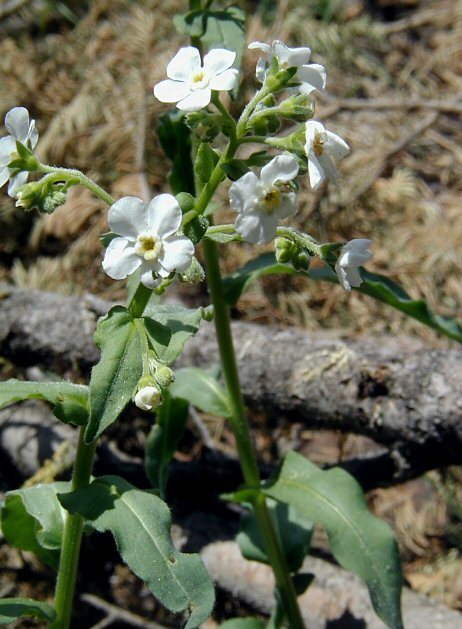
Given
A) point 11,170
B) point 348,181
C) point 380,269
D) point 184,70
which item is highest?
point 184,70

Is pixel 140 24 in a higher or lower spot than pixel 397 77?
higher

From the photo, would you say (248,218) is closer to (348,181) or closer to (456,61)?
(348,181)

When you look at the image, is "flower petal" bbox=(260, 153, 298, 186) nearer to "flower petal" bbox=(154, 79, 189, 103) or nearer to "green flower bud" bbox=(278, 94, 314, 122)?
"green flower bud" bbox=(278, 94, 314, 122)

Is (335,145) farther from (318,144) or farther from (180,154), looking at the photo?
(180,154)

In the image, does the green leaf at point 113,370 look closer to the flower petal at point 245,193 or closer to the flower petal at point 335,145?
the flower petal at point 245,193

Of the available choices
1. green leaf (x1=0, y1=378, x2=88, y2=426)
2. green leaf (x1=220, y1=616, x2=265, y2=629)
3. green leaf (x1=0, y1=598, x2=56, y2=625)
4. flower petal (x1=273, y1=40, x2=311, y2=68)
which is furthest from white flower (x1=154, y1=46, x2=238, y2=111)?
green leaf (x1=220, y1=616, x2=265, y2=629)

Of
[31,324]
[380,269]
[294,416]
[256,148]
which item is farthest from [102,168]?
[294,416]

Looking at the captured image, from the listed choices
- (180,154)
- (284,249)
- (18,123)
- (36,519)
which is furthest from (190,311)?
(36,519)

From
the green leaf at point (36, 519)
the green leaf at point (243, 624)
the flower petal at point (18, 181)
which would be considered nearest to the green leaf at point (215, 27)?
the flower petal at point (18, 181)
